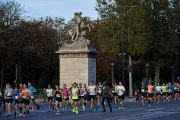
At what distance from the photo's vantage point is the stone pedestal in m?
36.8

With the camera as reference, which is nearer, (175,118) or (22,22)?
(175,118)

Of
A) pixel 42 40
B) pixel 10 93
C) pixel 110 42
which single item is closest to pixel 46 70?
pixel 42 40

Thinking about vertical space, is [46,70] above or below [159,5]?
below

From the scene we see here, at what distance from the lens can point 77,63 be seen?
1468 inches

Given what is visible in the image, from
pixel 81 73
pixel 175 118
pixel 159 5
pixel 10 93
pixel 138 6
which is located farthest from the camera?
pixel 159 5

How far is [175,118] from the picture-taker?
20.5m

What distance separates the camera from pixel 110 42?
52906mm

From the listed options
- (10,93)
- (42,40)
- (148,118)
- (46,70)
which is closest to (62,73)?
(10,93)

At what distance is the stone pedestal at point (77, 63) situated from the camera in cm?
3684

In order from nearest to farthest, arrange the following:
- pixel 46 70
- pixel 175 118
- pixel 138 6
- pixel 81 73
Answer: pixel 175 118 → pixel 81 73 → pixel 138 6 → pixel 46 70

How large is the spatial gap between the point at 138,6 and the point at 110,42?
532 cm

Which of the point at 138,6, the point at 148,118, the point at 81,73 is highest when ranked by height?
the point at 138,6

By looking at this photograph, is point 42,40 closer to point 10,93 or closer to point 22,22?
point 22,22

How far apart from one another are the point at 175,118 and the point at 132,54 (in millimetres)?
→ 31604
